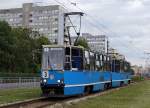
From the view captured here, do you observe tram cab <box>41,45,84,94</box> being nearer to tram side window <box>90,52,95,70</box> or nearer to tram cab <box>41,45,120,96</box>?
tram cab <box>41,45,120,96</box>

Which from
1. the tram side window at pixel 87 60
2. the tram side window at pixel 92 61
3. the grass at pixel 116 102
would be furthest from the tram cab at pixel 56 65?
the tram side window at pixel 92 61

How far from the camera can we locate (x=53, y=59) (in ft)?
87.7

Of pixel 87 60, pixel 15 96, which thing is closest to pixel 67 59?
pixel 87 60

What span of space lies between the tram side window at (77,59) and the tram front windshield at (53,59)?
3.33 feet

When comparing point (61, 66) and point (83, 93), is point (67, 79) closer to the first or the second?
point (61, 66)

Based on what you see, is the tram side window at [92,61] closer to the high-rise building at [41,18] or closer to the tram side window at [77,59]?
the tram side window at [77,59]

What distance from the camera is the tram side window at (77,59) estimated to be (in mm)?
27297

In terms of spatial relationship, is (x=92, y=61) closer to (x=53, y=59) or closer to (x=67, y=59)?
(x=67, y=59)

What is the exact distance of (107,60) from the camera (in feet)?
129

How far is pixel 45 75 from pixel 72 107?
6.66 metres

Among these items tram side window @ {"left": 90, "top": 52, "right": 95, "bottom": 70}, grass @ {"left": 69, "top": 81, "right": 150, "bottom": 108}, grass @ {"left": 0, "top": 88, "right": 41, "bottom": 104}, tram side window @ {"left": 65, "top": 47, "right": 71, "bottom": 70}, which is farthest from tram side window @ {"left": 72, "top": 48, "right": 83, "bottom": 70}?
grass @ {"left": 0, "top": 88, "right": 41, "bottom": 104}

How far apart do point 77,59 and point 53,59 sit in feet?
6.05

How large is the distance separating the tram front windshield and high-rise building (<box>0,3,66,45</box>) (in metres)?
113

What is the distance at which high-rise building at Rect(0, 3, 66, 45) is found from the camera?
482 ft
